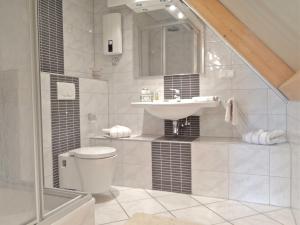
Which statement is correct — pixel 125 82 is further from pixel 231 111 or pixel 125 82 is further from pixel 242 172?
pixel 242 172

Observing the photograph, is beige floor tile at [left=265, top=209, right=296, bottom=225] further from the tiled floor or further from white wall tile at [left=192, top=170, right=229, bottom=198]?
white wall tile at [left=192, top=170, right=229, bottom=198]

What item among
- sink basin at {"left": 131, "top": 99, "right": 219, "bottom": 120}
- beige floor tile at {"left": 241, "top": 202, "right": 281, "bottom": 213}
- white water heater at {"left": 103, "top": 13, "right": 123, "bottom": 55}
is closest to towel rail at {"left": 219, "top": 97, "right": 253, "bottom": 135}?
sink basin at {"left": 131, "top": 99, "right": 219, "bottom": 120}

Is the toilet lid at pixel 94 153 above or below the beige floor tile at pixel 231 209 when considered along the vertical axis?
above

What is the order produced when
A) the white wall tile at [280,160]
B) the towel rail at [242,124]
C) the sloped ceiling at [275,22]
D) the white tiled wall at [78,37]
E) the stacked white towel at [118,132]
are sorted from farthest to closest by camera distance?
the white tiled wall at [78,37], the stacked white towel at [118,132], the towel rail at [242,124], the white wall tile at [280,160], the sloped ceiling at [275,22]

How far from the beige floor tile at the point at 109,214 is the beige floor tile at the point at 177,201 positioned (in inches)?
15.8

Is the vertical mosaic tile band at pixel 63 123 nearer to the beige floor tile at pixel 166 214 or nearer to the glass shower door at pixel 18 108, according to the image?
the beige floor tile at pixel 166 214

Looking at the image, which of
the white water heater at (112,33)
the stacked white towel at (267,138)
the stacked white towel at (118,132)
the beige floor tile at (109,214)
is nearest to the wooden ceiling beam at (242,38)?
the stacked white towel at (267,138)

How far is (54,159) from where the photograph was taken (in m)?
2.41

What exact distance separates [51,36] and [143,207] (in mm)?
1979

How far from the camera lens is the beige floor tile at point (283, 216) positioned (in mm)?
1878

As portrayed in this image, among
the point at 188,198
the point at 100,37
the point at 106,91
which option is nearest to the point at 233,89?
the point at 188,198

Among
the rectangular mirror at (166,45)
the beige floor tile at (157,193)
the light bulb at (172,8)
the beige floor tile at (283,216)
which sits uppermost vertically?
the light bulb at (172,8)

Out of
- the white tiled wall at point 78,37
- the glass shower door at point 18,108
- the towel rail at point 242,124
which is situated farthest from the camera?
the white tiled wall at point 78,37

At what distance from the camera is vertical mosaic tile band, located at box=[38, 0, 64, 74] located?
250cm
